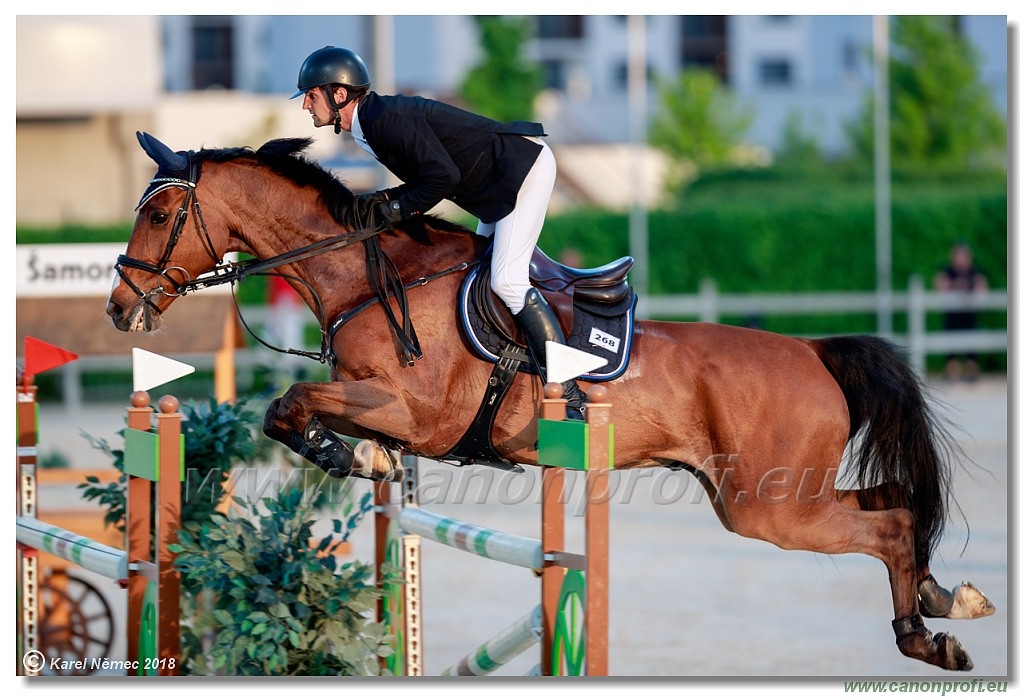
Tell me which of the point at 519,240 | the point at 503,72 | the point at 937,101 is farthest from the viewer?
the point at 503,72

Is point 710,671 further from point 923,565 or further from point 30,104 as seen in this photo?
point 30,104

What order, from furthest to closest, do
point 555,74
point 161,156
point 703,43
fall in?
1. point 703,43
2. point 555,74
3. point 161,156

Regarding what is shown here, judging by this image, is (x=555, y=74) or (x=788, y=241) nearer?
(x=788, y=241)

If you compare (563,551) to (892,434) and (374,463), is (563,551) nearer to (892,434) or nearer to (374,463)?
(374,463)

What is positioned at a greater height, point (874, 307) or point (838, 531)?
point (874, 307)

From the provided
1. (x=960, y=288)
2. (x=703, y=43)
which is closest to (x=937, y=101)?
(x=960, y=288)

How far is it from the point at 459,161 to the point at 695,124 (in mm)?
23174

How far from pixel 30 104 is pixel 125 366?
4467 mm

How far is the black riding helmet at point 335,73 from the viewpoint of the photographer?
397cm

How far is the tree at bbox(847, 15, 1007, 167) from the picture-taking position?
75.9 feet

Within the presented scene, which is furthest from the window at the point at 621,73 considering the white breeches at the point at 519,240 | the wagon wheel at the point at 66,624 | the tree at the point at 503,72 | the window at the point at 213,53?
the white breeches at the point at 519,240

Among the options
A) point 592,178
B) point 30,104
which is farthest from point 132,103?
point 592,178

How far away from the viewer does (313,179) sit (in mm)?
4430

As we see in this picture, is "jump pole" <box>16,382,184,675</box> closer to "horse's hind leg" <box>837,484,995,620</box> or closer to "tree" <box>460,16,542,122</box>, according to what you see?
"horse's hind leg" <box>837,484,995,620</box>
